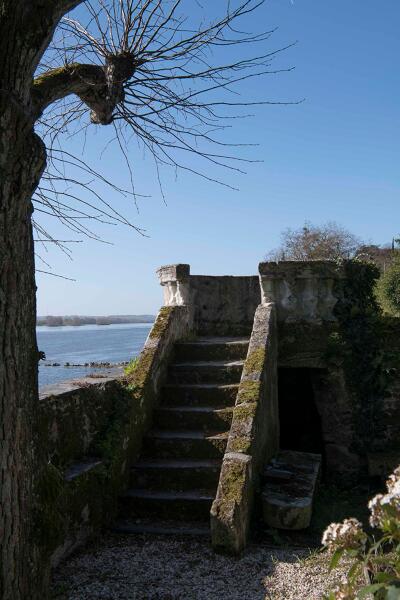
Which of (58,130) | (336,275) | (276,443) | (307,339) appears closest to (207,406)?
(276,443)

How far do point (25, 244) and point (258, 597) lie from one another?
9.51 feet

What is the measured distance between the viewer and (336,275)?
813 centimetres

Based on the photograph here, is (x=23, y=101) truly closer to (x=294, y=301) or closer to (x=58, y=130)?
(x=58, y=130)

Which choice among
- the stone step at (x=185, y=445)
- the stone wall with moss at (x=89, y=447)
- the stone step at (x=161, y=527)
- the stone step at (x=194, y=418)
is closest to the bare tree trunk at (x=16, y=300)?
the stone wall with moss at (x=89, y=447)

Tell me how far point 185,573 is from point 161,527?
0.91m

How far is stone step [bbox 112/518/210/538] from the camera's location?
5445mm

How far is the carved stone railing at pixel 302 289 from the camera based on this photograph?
26.5ft

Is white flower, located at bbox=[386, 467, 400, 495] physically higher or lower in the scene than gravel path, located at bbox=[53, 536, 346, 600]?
higher

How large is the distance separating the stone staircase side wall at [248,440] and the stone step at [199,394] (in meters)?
0.41

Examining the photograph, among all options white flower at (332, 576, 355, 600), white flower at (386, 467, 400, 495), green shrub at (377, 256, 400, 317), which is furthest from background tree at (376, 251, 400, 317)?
white flower at (332, 576, 355, 600)

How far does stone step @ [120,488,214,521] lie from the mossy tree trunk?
7.68ft

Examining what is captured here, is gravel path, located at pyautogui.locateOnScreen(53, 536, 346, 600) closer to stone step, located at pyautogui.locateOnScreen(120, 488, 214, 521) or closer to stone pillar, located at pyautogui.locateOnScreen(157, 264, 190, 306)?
stone step, located at pyautogui.locateOnScreen(120, 488, 214, 521)

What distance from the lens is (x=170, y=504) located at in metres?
5.75

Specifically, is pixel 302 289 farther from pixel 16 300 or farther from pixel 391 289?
pixel 391 289
